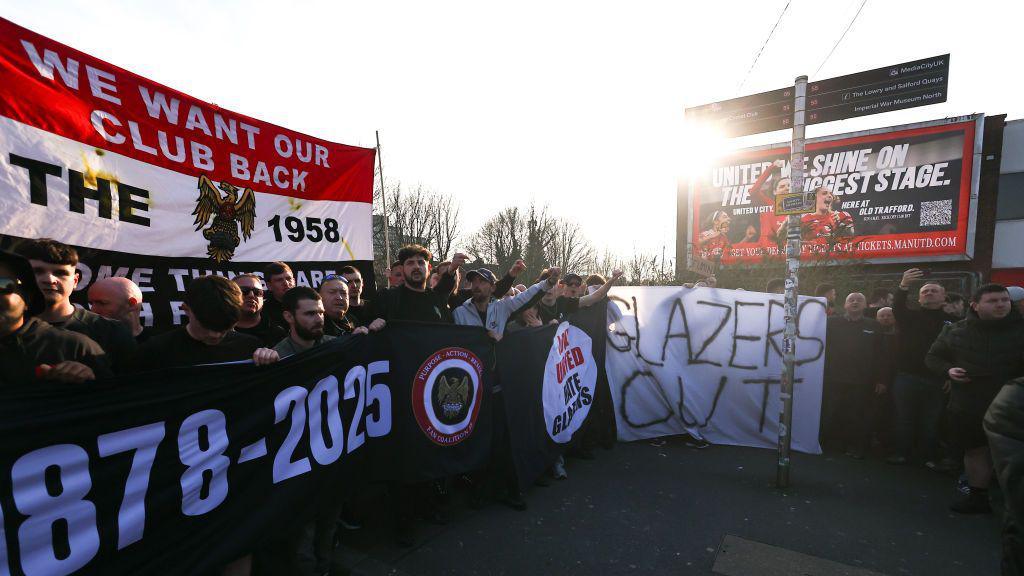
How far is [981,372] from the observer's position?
13.9 ft

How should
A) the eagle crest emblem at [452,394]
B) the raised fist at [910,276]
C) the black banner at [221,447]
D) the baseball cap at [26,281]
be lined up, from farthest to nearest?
the raised fist at [910,276], the eagle crest emblem at [452,394], the baseball cap at [26,281], the black banner at [221,447]

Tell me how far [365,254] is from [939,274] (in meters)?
21.9

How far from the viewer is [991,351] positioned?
424 centimetres

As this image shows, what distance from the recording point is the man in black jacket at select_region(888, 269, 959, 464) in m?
5.19

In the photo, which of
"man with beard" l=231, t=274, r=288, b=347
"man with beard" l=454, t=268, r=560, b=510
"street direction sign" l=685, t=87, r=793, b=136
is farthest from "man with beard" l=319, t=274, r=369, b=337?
"street direction sign" l=685, t=87, r=793, b=136

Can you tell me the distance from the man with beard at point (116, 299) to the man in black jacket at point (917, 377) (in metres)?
6.66

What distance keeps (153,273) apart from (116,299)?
46cm

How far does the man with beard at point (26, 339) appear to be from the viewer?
1.80 metres

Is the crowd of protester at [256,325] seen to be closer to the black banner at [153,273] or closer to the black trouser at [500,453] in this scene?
the black trouser at [500,453]

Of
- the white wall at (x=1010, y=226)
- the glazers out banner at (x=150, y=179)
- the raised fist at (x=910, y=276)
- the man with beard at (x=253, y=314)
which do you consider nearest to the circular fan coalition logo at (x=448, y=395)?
the man with beard at (x=253, y=314)

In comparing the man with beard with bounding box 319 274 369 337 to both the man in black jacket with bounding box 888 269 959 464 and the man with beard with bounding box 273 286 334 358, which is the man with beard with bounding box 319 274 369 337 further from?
the man in black jacket with bounding box 888 269 959 464

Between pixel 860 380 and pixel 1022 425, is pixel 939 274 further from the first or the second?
pixel 1022 425

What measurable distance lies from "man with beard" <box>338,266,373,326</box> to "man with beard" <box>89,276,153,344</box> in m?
1.45

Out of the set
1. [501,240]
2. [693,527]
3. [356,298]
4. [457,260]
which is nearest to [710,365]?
[693,527]
